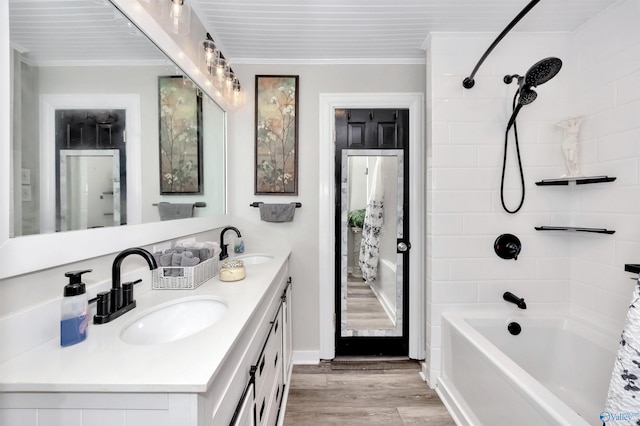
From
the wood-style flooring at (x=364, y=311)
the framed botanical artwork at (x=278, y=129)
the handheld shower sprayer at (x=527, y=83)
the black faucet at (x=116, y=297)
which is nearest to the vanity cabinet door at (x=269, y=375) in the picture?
the black faucet at (x=116, y=297)

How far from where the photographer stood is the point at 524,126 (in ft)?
6.15

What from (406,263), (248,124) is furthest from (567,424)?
(248,124)

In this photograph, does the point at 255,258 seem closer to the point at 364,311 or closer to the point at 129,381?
the point at 364,311

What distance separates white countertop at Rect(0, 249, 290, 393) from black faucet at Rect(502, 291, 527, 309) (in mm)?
1824

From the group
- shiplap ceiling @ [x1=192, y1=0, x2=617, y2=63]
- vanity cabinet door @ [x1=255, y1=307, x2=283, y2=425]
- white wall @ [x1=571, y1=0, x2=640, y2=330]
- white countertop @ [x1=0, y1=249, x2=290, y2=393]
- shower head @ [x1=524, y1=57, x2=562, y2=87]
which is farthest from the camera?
shiplap ceiling @ [x1=192, y1=0, x2=617, y2=63]

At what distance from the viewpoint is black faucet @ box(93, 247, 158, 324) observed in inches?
33.4

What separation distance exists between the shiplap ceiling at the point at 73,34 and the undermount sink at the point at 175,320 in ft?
2.73

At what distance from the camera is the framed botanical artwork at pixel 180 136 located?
1.28 m

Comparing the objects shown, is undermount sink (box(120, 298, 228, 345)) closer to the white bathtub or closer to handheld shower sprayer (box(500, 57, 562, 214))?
the white bathtub

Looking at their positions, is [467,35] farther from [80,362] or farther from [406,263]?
[80,362]

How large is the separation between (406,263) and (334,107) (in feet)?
4.61

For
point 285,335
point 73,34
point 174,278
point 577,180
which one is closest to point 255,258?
point 285,335

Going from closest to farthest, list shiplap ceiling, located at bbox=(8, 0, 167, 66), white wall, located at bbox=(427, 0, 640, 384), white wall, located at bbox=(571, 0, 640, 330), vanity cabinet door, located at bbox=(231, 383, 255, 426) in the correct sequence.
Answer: shiplap ceiling, located at bbox=(8, 0, 167, 66) < vanity cabinet door, located at bbox=(231, 383, 255, 426) < white wall, located at bbox=(571, 0, 640, 330) < white wall, located at bbox=(427, 0, 640, 384)

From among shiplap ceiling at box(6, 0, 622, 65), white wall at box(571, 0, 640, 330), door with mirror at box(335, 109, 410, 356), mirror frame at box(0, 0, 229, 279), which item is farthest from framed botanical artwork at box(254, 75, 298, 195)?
white wall at box(571, 0, 640, 330)
